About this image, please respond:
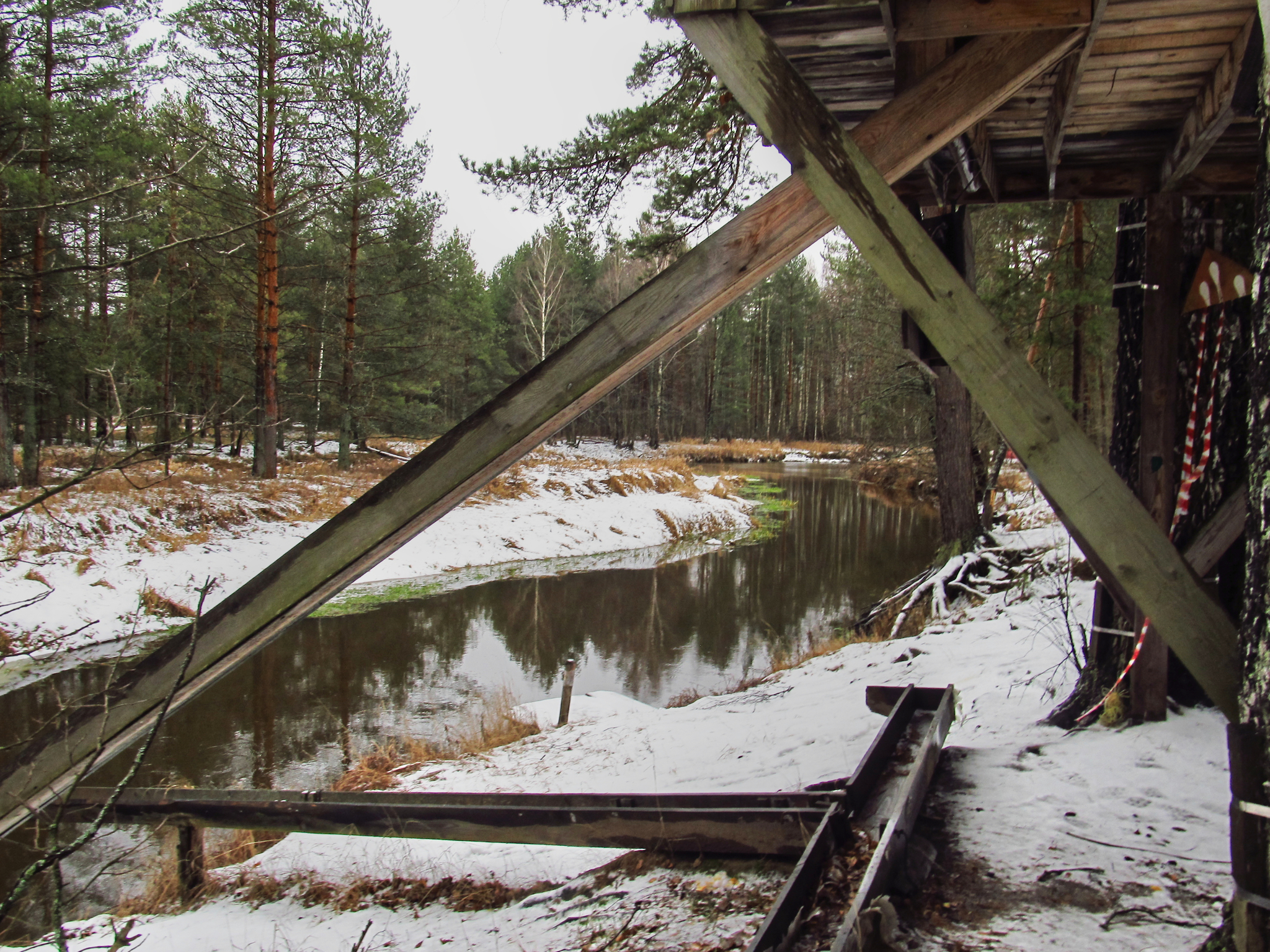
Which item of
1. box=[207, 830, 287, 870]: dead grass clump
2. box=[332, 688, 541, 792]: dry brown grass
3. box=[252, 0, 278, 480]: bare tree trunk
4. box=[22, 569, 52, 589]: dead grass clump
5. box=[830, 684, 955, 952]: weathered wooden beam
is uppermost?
box=[252, 0, 278, 480]: bare tree trunk

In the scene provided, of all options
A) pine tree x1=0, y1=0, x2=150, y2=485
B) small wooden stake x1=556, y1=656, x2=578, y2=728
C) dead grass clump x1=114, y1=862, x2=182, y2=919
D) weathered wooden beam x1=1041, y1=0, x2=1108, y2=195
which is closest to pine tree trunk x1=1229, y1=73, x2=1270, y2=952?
weathered wooden beam x1=1041, y1=0, x2=1108, y2=195

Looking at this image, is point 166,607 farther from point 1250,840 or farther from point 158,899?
point 1250,840

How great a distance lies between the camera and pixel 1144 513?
1981mm

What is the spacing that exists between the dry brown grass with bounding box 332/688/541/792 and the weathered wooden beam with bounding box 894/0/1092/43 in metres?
5.75

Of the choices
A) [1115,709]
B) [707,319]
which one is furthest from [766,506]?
[707,319]

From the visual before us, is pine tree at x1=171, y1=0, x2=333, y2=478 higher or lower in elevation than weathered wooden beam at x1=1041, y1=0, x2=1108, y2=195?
higher

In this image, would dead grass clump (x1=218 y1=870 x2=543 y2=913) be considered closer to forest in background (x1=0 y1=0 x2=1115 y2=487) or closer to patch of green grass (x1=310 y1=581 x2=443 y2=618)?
forest in background (x1=0 y1=0 x2=1115 y2=487)

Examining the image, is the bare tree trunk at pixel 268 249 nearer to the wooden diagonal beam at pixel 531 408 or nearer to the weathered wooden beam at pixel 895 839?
the wooden diagonal beam at pixel 531 408

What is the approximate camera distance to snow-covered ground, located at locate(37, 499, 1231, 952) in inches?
90.0

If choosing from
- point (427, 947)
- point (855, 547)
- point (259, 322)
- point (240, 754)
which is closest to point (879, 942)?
point (427, 947)

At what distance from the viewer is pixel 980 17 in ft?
7.22

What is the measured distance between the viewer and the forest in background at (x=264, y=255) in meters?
8.44

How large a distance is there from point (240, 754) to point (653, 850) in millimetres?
5493

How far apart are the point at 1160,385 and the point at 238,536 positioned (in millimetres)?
14313
